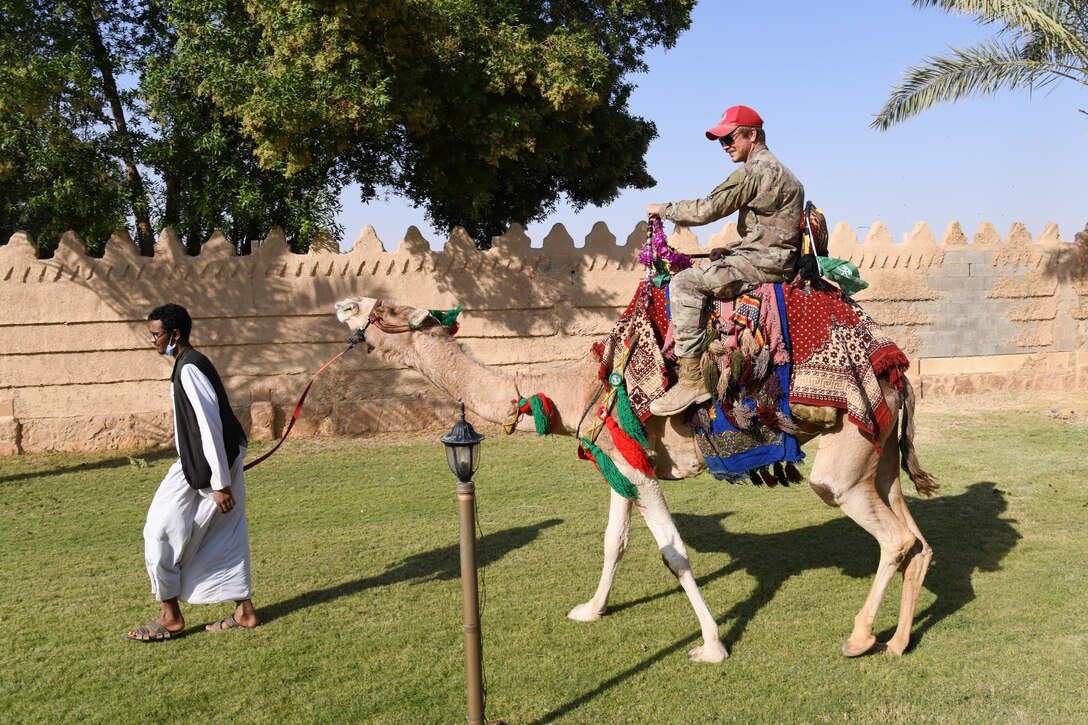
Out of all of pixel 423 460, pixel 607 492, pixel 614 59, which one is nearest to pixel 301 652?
pixel 607 492

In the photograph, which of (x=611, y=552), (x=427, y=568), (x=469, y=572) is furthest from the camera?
(x=427, y=568)

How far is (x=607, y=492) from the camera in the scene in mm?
9945

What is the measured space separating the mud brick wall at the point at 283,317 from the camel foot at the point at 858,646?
9.10 meters

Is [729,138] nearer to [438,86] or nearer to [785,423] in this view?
[785,423]

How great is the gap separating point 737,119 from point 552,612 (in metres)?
3.35

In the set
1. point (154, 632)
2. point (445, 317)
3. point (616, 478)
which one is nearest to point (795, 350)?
point (616, 478)

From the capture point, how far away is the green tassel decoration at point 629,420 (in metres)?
5.49

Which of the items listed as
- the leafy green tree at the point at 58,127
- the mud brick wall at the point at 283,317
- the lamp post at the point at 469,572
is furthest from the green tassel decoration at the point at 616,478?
the leafy green tree at the point at 58,127

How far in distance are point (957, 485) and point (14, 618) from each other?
8.51m

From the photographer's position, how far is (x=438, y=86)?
13891 millimetres

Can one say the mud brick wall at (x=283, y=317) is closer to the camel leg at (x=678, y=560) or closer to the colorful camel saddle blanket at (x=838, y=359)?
the camel leg at (x=678, y=560)

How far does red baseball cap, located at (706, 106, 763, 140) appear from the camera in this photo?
5484 mm

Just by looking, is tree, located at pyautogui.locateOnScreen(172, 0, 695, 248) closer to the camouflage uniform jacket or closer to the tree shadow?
the tree shadow

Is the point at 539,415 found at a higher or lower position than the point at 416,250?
lower
